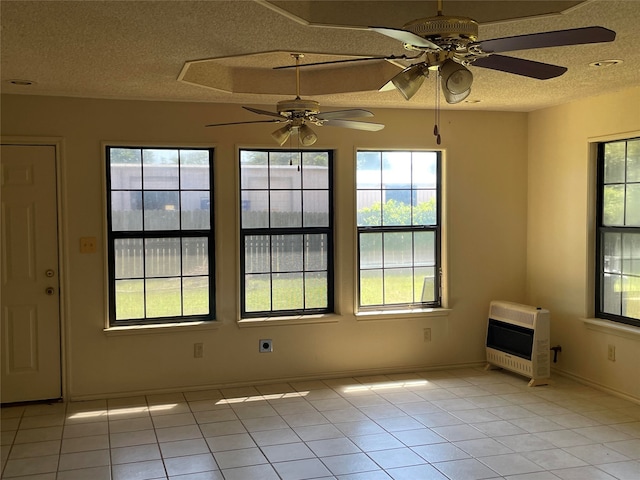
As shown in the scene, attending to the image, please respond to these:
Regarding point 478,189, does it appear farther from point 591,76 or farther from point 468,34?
point 468,34

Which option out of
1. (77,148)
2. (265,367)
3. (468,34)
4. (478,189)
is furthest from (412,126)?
(468,34)

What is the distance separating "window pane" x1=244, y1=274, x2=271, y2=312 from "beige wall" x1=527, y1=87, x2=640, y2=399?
2.54 metres

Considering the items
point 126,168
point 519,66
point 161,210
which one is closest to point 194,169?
point 161,210

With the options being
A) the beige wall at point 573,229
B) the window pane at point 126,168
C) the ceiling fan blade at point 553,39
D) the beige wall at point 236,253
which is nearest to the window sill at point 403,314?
the beige wall at point 236,253

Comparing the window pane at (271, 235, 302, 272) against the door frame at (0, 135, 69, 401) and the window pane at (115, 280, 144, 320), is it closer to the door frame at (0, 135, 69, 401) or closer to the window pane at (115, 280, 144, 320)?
the window pane at (115, 280, 144, 320)

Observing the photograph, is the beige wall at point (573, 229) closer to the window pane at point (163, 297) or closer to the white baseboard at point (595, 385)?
the white baseboard at point (595, 385)

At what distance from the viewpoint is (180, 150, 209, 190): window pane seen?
18.0 ft

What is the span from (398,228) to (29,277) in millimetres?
3164

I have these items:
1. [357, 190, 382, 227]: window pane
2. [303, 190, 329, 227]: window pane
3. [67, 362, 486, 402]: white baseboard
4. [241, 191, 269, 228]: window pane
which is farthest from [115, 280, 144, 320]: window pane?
[357, 190, 382, 227]: window pane

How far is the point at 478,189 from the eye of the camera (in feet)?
20.2

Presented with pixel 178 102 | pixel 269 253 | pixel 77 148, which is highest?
pixel 178 102

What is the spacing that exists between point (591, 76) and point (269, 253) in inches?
114

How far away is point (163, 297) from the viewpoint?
548 centimetres

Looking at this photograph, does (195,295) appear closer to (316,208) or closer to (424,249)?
(316,208)
